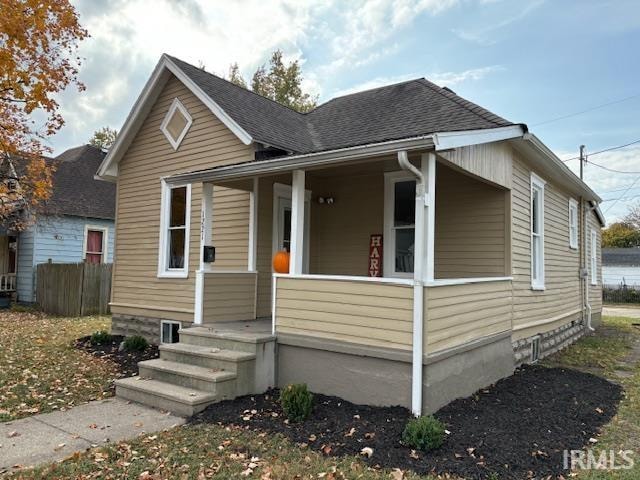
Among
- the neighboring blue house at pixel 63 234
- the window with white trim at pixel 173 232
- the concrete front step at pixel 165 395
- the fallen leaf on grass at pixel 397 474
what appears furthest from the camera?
the neighboring blue house at pixel 63 234

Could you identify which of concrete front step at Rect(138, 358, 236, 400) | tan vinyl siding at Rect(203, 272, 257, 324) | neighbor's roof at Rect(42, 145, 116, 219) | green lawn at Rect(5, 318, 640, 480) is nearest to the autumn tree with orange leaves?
neighbor's roof at Rect(42, 145, 116, 219)

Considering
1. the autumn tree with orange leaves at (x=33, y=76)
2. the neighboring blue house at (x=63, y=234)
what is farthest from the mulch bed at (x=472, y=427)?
the neighboring blue house at (x=63, y=234)

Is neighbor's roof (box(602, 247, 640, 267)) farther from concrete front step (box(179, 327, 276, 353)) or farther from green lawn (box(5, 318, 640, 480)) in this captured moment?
concrete front step (box(179, 327, 276, 353))

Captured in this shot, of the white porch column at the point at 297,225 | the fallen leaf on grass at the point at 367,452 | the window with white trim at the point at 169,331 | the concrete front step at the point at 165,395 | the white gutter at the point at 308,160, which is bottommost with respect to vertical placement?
the fallen leaf on grass at the point at 367,452

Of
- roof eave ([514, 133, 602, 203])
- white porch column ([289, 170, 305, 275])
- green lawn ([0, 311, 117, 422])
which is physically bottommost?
green lawn ([0, 311, 117, 422])

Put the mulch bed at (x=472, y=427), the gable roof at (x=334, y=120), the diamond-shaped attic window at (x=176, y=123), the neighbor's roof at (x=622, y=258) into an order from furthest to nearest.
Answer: the neighbor's roof at (x=622, y=258)
the diamond-shaped attic window at (x=176, y=123)
the gable roof at (x=334, y=120)
the mulch bed at (x=472, y=427)

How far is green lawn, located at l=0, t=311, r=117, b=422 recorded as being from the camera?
5.82 m

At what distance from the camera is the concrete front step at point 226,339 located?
590cm

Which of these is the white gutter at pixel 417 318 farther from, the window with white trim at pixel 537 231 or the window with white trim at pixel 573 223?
the window with white trim at pixel 573 223

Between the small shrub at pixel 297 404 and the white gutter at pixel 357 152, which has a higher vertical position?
the white gutter at pixel 357 152

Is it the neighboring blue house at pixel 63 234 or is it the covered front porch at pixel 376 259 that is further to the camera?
the neighboring blue house at pixel 63 234

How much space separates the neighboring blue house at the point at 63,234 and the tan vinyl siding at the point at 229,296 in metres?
12.3

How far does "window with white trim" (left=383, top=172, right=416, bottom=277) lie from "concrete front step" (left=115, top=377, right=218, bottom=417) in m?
3.95

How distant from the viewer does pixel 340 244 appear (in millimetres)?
8852
